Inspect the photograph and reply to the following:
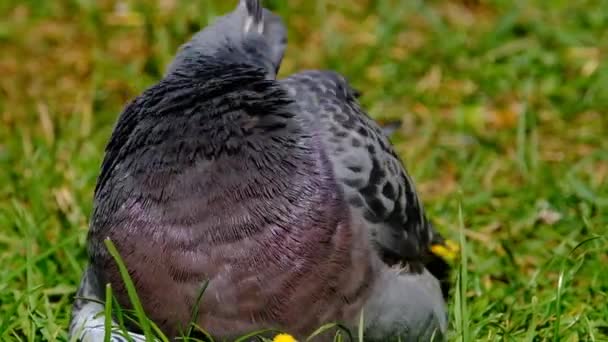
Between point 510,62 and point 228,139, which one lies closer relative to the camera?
point 228,139

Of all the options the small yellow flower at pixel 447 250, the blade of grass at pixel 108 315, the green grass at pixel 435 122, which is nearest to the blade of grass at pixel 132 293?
the blade of grass at pixel 108 315

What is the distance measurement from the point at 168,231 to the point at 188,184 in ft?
0.57

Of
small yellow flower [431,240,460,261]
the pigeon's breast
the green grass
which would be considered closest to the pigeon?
the pigeon's breast

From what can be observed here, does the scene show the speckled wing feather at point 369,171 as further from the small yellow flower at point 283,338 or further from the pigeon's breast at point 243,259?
the small yellow flower at point 283,338

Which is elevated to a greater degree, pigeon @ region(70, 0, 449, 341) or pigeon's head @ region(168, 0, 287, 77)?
pigeon's head @ region(168, 0, 287, 77)

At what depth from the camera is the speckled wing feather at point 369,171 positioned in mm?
3715

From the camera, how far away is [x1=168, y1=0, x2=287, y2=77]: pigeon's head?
3924 mm

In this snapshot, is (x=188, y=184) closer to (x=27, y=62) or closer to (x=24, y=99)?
(x=24, y=99)

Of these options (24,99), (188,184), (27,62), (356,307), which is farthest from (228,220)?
(27,62)

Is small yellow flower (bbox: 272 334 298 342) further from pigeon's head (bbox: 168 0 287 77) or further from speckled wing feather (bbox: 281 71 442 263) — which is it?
pigeon's head (bbox: 168 0 287 77)

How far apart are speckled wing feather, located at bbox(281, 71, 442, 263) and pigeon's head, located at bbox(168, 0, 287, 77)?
162 mm

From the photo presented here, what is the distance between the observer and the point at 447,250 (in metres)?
4.38

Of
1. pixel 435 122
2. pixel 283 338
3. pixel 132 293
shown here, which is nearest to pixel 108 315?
pixel 132 293

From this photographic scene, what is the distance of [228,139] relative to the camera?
138 inches
